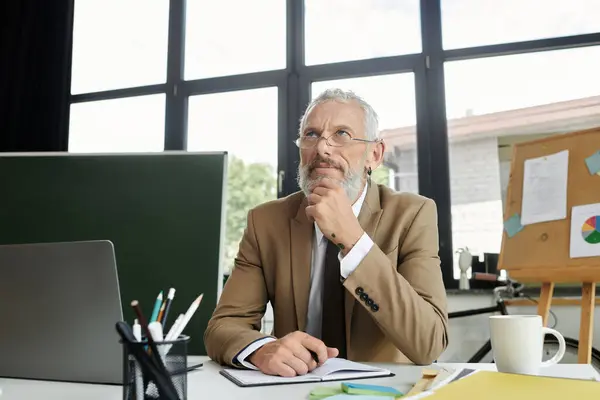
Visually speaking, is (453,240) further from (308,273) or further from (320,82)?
(308,273)

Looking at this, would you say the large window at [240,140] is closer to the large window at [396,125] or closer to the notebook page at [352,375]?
the large window at [396,125]

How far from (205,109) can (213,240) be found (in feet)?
6.38

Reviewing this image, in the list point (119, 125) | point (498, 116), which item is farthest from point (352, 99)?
point (119, 125)

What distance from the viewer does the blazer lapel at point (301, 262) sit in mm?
1431

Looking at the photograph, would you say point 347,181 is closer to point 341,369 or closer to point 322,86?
point 341,369

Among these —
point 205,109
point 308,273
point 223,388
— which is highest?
point 205,109

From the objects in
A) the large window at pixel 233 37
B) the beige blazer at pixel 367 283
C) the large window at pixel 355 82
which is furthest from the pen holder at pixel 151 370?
the large window at pixel 233 37

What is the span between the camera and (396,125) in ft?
10.8

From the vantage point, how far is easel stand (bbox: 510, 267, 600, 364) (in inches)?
78.8

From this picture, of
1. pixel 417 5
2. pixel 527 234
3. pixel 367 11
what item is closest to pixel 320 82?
pixel 367 11

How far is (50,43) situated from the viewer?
3867 mm

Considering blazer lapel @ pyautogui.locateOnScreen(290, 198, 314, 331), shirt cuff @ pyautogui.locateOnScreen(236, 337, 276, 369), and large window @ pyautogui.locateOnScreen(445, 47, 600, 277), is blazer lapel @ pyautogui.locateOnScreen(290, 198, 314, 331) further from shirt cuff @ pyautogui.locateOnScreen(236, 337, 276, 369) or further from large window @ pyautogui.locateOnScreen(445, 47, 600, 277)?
large window @ pyautogui.locateOnScreen(445, 47, 600, 277)

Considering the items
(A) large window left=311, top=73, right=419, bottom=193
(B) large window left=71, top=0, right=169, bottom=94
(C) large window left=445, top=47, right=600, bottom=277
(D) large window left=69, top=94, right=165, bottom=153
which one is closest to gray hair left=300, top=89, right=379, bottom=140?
(A) large window left=311, top=73, right=419, bottom=193

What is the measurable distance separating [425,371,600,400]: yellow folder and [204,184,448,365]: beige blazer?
0.39m
